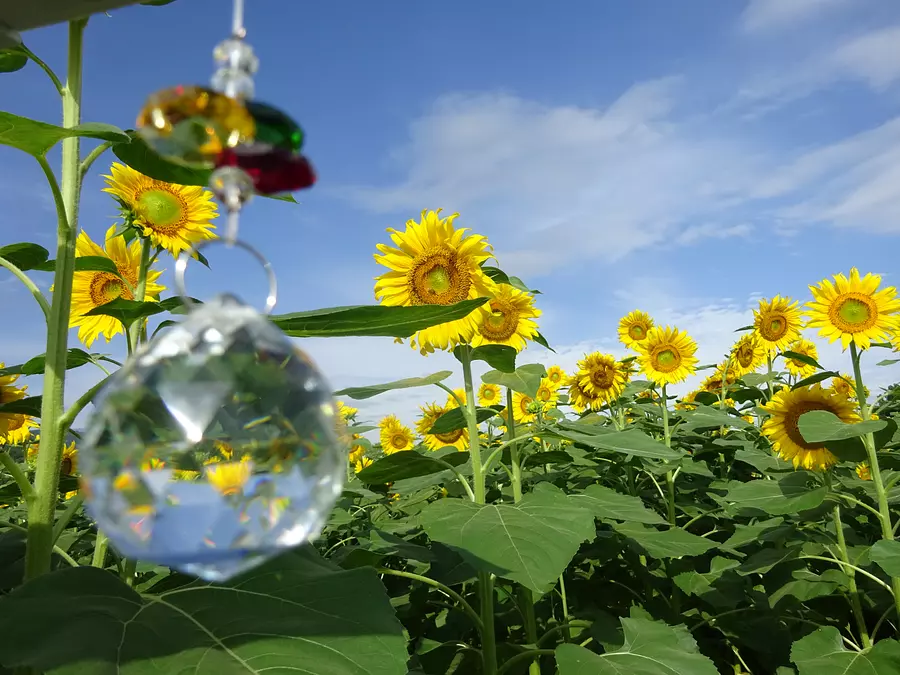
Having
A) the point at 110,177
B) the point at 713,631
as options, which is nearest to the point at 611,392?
the point at 713,631

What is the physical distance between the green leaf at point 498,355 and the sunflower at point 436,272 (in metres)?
0.08

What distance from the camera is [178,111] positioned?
498 millimetres

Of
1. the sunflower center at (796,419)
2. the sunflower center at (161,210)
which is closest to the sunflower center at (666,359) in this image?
the sunflower center at (796,419)

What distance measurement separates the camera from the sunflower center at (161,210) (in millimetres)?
2354

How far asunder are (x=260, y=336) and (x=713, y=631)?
4.24m

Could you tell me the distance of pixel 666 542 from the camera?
2789 millimetres

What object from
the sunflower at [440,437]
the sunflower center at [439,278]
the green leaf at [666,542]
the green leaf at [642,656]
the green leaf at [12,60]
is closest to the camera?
the green leaf at [12,60]

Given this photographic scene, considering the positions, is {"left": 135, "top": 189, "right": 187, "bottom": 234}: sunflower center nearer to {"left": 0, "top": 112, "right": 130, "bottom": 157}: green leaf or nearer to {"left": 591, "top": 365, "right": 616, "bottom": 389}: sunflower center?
{"left": 0, "top": 112, "right": 130, "bottom": 157}: green leaf

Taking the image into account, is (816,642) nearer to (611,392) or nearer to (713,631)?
(713,631)

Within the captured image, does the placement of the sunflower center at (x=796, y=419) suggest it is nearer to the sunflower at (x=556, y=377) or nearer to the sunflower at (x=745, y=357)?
the sunflower at (x=745, y=357)

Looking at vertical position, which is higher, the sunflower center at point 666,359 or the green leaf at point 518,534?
the sunflower center at point 666,359

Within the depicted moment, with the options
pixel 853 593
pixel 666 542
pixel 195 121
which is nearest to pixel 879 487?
pixel 853 593

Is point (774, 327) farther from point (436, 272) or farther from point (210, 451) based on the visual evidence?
point (210, 451)

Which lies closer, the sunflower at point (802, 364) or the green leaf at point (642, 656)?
the green leaf at point (642, 656)
